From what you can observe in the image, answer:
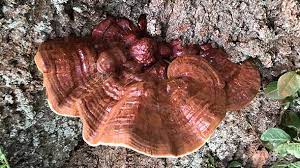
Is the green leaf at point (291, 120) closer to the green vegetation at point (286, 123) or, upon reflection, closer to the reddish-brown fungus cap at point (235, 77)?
the green vegetation at point (286, 123)

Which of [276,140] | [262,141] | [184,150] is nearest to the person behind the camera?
[184,150]

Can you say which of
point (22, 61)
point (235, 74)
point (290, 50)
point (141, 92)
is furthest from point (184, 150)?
point (22, 61)

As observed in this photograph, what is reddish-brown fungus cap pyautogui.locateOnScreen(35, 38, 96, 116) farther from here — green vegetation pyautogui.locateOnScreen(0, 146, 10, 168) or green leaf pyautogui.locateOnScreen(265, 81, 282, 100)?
green leaf pyautogui.locateOnScreen(265, 81, 282, 100)

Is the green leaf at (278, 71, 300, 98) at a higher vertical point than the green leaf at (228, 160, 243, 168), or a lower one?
higher

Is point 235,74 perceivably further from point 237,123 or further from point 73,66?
point 73,66

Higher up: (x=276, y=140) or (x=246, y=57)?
(x=246, y=57)

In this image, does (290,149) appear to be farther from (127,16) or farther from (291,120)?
(127,16)

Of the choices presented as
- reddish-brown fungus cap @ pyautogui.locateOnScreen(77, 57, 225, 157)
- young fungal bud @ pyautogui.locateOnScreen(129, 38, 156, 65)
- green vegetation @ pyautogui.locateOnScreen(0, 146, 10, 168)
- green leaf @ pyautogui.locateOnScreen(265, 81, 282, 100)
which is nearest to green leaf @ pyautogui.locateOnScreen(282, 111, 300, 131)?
green leaf @ pyautogui.locateOnScreen(265, 81, 282, 100)
